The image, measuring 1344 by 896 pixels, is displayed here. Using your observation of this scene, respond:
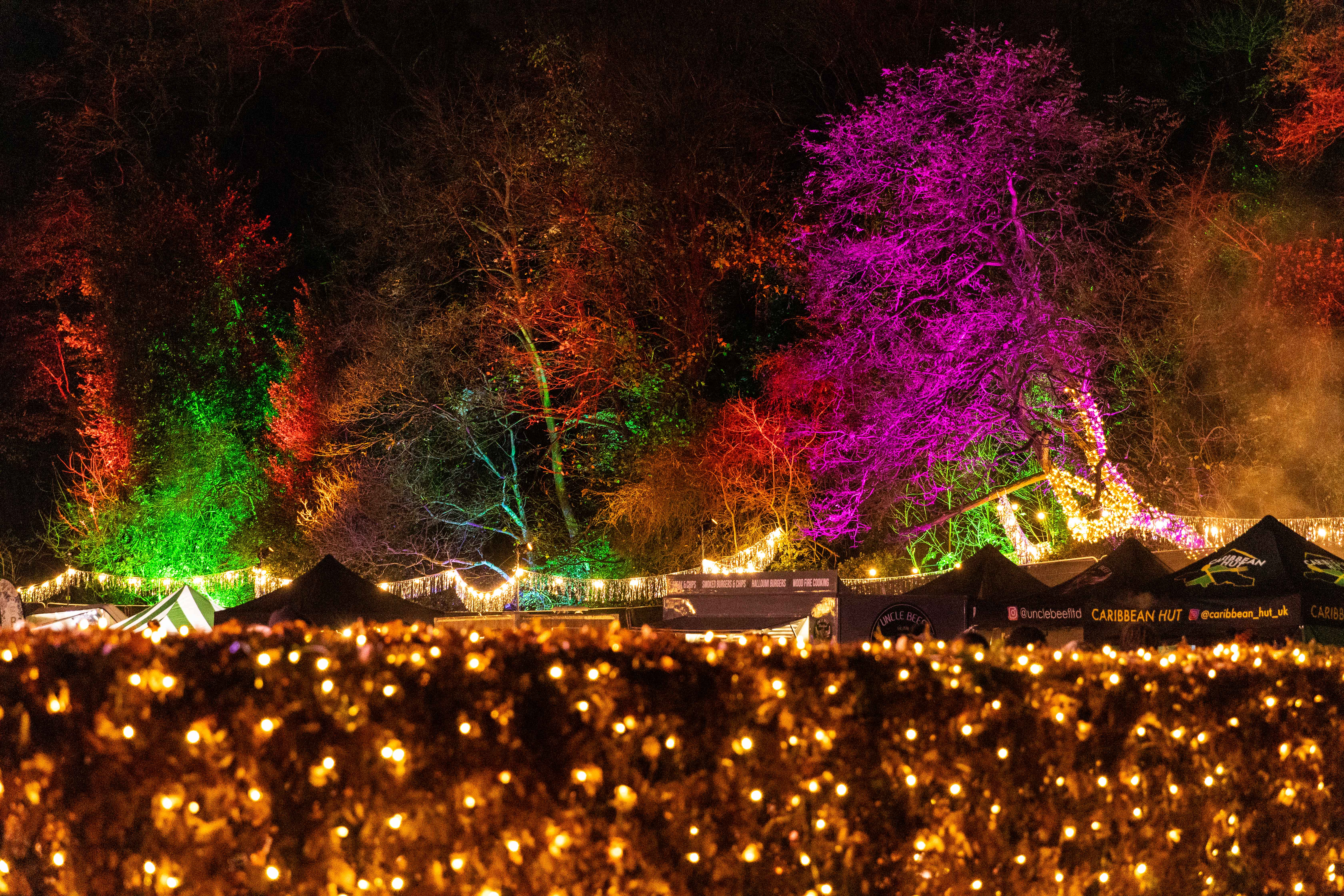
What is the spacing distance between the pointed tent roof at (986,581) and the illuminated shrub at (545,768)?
828 centimetres

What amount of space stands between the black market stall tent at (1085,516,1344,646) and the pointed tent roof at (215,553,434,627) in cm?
750

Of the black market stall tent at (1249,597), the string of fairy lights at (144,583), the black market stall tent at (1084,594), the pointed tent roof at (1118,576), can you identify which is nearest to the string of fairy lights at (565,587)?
the string of fairy lights at (144,583)

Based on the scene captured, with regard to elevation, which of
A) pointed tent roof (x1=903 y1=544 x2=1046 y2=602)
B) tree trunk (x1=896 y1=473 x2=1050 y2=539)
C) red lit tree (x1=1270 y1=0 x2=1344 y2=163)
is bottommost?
pointed tent roof (x1=903 y1=544 x2=1046 y2=602)

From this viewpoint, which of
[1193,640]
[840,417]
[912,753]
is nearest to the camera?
[912,753]

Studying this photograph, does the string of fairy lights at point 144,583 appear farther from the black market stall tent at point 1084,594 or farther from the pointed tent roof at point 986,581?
the black market stall tent at point 1084,594

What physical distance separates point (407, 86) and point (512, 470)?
10.3 meters

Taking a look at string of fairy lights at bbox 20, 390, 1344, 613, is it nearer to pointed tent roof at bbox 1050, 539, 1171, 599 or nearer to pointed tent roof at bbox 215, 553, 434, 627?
pointed tent roof at bbox 215, 553, 434, 627

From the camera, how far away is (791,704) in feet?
16.0

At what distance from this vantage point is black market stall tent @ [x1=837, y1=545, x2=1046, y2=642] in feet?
42.2

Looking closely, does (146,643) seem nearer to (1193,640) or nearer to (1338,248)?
(1193,640)

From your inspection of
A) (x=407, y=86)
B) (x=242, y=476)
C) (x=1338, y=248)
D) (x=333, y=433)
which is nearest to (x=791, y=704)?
(x=1338, y=248)

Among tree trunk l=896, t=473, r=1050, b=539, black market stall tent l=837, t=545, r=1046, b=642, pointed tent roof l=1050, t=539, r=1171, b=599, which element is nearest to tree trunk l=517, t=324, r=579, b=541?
tree trunk l=896, t=473, r=1050, b=539

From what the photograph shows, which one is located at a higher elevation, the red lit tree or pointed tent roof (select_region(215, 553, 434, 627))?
the red lit tree

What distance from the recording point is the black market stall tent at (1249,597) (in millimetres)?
10305
